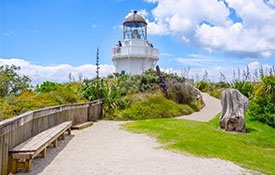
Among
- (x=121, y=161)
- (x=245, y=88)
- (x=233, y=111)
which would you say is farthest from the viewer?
(x=245, y=88)

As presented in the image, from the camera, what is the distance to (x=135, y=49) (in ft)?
98.7

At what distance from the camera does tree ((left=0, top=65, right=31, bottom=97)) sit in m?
14.8

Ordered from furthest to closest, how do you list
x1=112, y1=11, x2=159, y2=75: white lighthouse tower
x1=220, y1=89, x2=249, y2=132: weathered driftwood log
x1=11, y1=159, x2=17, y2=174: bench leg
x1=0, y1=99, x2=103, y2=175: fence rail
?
x1=112, y1=11, x2=159, y2=75: white lighthouse tower < x1=220, y1=89, x2=249, y2=132: weathered driftwood log < x1=11, y1=159, x2=17, y2=174: bench leg < x1=0, y1=99, x2=103, y2=175: fence rail

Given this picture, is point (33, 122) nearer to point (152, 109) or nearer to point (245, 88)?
point (152, 109)

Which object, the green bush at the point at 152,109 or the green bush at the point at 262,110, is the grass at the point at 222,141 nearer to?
the green bush at the point at 262,110

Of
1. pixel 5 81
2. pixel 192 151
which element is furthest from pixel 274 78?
pixel 5 81

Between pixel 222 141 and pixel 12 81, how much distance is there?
10.5 metres

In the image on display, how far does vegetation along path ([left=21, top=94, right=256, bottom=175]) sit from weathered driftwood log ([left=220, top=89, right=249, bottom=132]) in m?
4.59

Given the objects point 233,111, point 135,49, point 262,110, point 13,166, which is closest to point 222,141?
point 233,111

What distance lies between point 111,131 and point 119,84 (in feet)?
28.5

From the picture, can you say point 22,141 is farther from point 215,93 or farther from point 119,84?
point 215,93

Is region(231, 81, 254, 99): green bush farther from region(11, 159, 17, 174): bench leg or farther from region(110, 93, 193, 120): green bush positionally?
region(11, 159, 17, 174): bench leg

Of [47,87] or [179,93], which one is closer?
[47,87]

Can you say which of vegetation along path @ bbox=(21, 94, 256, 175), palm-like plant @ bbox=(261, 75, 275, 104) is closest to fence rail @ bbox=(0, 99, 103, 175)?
vegetation along path @ bbox=(21, 94, 256, 175)
